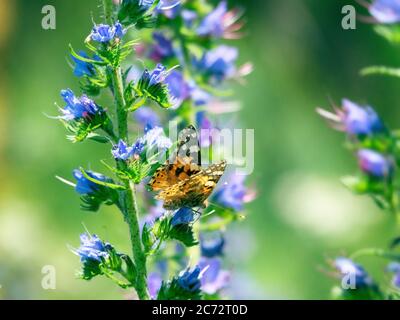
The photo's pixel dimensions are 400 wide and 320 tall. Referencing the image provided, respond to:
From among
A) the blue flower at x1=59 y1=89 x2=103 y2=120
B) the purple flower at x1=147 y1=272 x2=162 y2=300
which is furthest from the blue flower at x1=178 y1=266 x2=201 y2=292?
the blue flower at x1=59 y1=89 x2=103 y2=120

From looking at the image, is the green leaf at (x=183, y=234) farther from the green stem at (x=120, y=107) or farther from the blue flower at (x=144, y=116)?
the blue flower at (x=144, y=116)

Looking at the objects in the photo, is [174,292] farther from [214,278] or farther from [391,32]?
[391,32]

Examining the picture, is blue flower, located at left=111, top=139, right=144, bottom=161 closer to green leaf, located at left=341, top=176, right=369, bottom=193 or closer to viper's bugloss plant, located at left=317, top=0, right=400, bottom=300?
viper's bugloss plant, located at left=317, top=0, right=400, bottom=300

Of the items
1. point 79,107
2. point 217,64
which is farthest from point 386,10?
point 79,107
